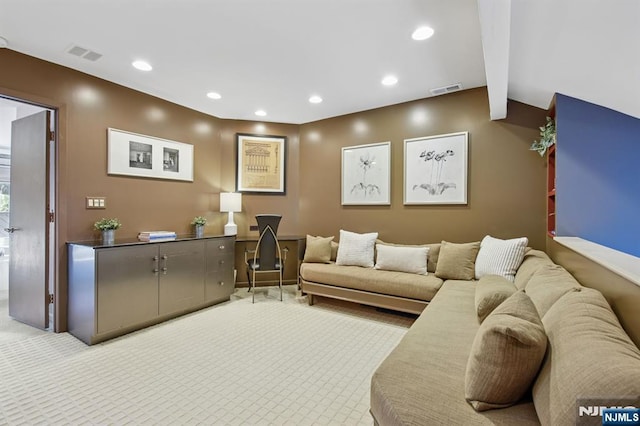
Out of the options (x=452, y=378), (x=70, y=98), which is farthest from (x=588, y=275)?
(x=70, y=98)

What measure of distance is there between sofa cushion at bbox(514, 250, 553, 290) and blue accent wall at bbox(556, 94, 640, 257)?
0.99ft

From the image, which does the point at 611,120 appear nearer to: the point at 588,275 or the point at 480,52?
the point at 480,52

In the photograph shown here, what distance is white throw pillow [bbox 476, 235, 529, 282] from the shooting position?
2.89 m

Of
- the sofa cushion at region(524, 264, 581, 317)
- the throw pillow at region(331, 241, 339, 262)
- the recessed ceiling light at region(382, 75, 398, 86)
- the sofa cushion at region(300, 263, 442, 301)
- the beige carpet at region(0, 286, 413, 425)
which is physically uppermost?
the recessed ceiling light at region(382, 75, 398, 86)

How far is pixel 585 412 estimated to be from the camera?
31.5 inches

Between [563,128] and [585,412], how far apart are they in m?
2.85

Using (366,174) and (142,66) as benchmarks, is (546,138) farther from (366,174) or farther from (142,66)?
(142,66)

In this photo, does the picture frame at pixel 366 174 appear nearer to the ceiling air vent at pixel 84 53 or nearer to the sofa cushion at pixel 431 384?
the sofa cushion at pixel 431 384

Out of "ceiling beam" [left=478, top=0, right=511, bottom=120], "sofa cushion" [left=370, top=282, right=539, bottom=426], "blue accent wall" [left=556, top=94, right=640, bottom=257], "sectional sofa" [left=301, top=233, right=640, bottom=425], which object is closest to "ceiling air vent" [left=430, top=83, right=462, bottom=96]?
"ceiling beam" [left=478, top=0, right=511, bottom=120]

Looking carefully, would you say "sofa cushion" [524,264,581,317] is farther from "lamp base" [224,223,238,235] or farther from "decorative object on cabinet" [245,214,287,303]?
"lamp base" [224,223,238,235]

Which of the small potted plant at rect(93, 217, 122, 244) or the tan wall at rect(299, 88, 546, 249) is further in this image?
the tan wall at rect(299, 88, 546, 249)

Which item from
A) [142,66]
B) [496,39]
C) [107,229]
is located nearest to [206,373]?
[107,229]

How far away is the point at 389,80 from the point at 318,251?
93.5 inches

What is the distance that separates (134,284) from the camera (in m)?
3.06
